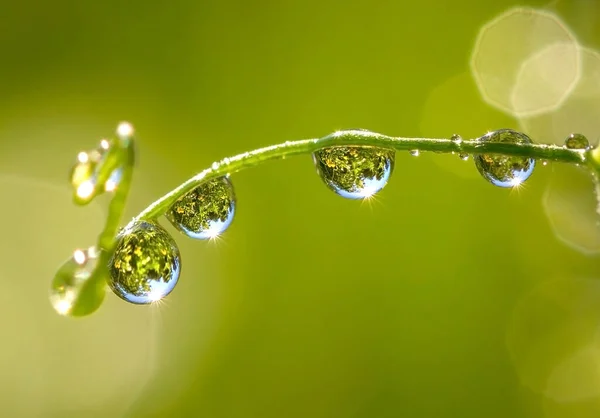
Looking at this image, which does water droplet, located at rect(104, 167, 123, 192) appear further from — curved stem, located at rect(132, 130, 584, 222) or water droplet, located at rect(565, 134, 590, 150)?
water droplet, located at rect(565, 134, 590, 150)

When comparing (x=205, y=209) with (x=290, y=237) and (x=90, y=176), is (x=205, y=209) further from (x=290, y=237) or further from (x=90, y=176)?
(x=290, y=237)

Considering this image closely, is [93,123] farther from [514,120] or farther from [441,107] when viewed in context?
[514,120]

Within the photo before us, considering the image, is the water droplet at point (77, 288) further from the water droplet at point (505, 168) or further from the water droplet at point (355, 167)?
the water droplet at point (505, 168)

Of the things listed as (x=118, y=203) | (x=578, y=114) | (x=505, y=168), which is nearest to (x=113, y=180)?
(x=118, y=203)

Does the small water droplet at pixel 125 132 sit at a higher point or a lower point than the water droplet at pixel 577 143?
lower

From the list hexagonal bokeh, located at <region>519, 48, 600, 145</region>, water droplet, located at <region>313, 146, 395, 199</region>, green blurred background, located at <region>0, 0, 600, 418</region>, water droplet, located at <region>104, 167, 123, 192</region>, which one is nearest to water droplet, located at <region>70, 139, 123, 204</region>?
water droplet, located at <region>104, 167, 123, 192</region>

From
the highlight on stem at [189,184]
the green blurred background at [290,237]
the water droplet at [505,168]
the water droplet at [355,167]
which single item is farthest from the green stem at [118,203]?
the green blurred background at [290,237]

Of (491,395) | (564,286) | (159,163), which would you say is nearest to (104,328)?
(159,163)
